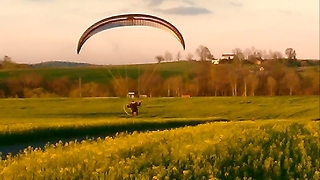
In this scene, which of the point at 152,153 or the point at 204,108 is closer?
the point at 152,153

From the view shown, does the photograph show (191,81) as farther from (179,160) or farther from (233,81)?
(179,160)

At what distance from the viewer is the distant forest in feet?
59.3

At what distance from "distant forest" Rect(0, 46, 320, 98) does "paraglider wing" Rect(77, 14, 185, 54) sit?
148 cm

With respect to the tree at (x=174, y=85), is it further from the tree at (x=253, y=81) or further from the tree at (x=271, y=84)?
the tree at (x=271, y=84)

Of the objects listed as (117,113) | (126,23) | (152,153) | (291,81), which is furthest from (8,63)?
(291,81)

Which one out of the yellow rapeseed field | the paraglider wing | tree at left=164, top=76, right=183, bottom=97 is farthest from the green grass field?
tree at left=164, top=76, right=183, bottom=97

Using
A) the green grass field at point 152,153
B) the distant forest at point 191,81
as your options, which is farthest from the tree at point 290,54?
the green grass field at point 152,153

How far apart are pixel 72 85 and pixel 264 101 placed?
91.3 feet

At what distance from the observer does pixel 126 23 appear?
56.9 ft

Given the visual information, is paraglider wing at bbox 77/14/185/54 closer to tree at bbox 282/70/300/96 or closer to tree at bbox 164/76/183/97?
tree at bbox 164/76/183/97

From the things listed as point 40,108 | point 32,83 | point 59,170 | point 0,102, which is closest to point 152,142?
point 59,170

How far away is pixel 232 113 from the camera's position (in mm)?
42312

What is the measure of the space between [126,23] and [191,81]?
2008 cm

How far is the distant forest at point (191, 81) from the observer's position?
1806 centimetres
